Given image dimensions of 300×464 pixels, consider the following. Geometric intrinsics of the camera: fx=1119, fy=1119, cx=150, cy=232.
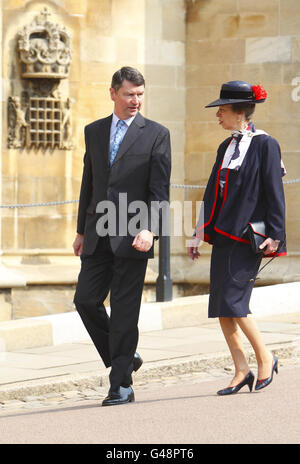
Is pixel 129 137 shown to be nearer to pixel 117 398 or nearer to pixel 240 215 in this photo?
pixel 240 215

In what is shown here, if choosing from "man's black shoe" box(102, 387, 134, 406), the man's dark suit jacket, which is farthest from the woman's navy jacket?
"man's black shoe" box(102, 387, 134, 406)

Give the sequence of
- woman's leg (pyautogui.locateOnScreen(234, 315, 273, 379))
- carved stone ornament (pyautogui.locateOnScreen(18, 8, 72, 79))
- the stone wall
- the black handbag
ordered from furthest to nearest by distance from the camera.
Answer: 1. the stone wall
2. carved stone ornament (pyautogui.locateOnScreen(18, 8, 72, 79))
3. woman's leg (pyautogui.locateOnScreen(234, 315, 273, 379))
4. the black handbag

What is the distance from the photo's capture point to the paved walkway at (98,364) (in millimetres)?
6734

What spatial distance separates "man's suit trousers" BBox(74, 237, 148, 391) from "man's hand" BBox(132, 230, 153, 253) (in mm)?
185

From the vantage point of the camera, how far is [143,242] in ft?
19.6

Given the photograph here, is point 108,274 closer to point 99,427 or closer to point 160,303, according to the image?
point 99,427

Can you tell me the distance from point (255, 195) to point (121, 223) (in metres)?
0.79

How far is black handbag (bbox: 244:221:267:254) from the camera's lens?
20.4ft

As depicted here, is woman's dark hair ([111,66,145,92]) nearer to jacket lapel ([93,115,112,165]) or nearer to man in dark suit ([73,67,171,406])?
man in dark suit ([73,67,171,406])

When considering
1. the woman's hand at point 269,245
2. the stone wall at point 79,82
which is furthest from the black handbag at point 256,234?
the stone wall at point 79,82

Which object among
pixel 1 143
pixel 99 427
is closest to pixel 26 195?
pixel 1 143

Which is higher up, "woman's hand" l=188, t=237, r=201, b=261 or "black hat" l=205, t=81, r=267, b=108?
"black hat" l=205, t=81, r=267, b=108

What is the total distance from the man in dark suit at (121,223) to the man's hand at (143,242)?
29 mm

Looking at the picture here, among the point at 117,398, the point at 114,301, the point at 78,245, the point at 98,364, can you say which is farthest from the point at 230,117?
the point at 98,364
